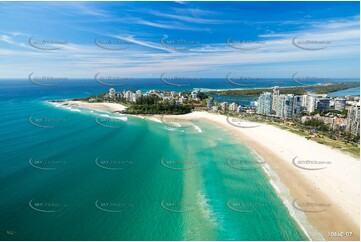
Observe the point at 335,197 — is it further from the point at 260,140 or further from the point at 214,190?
the point at 260,140

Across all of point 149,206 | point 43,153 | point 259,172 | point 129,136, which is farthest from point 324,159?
point 43,153

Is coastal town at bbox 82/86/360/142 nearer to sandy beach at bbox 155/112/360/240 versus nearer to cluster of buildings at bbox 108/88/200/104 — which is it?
cluster of buildings at bbox 108/88/200/104

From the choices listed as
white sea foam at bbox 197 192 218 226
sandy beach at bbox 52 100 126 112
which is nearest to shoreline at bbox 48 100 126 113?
sandy beach at bbox 52 100 126 112

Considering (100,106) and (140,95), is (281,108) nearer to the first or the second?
(140,95)

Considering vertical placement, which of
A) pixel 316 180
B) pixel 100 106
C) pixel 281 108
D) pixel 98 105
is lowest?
pixel 316 180

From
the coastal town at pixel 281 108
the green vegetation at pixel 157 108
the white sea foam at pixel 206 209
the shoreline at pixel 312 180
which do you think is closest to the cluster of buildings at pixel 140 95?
the coastal town at pixel 281 108

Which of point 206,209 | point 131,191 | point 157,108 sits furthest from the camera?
point 157,108

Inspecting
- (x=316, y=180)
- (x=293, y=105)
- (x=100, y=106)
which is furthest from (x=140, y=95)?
(x=316, y=180)

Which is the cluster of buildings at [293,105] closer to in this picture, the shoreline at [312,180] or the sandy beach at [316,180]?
the shoreline at [312,180]
